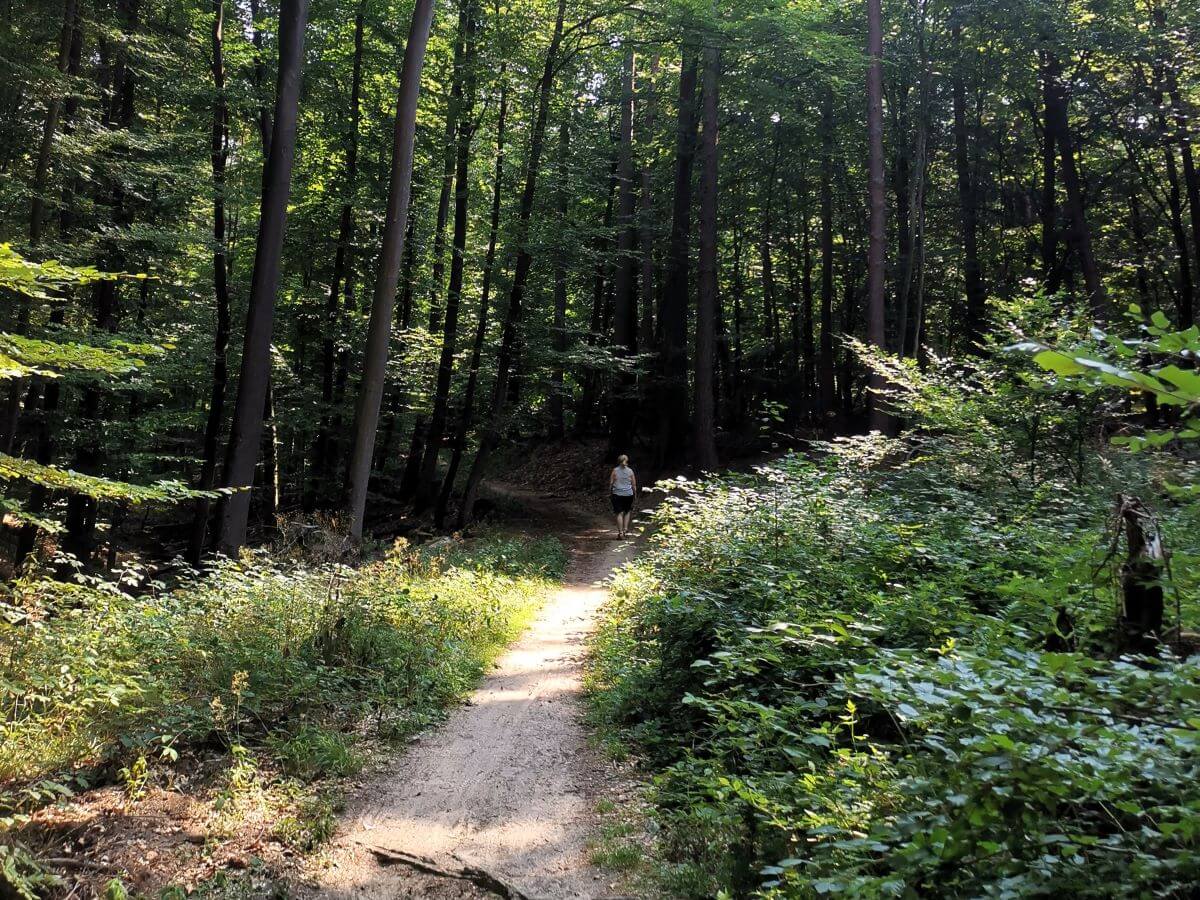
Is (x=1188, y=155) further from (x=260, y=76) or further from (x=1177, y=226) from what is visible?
(x=260, y=76)

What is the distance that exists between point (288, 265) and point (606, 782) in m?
18.3

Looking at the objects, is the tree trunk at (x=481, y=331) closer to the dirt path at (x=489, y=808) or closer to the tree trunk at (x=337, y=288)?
the tree trunk at (x=337, y=288)

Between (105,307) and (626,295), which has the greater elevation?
(626,295)

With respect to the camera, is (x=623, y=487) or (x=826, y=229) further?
(x=826, y=229)

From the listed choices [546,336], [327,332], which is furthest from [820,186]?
[327,332]

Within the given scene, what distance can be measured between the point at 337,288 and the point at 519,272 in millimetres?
4869

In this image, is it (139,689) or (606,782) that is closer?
(139,689)

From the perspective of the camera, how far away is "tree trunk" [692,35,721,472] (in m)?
16.9

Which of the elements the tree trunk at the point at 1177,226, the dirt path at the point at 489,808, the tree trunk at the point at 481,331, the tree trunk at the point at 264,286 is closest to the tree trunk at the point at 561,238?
the tree trunk at the point at 481,331

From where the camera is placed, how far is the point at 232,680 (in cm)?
536

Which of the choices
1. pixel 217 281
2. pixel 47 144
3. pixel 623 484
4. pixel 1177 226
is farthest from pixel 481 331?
pixel 1177 226

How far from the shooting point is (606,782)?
4949 millimetres

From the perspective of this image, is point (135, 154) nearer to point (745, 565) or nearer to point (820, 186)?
point (745, 565)

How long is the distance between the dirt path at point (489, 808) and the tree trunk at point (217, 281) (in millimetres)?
10575
